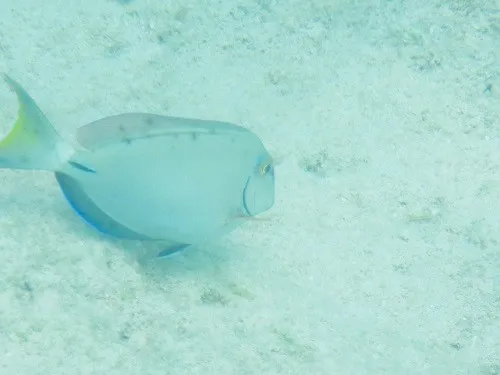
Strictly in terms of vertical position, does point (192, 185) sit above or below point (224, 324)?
above

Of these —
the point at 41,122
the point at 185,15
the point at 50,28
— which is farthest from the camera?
the point at 185,15

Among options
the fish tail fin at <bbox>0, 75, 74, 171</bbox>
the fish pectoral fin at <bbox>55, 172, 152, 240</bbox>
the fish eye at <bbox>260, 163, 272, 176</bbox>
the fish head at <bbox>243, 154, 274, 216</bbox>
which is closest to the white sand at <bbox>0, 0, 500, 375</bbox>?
the fish pectoral fin at <bbox>55, 172, 152, 240</bbox>

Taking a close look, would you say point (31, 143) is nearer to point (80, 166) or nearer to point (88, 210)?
point (80, 166)

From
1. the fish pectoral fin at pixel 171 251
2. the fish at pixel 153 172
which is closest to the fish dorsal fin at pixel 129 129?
the fish at pixel 153 172

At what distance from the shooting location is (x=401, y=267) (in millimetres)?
3395

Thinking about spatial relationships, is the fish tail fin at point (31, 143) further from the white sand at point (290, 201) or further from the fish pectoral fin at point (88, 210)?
the white sand at point (290, 201)

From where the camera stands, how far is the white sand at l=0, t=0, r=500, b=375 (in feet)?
8.09

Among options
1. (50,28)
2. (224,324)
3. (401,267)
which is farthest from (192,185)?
(50,28)

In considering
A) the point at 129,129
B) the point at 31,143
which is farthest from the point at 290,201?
the point at 31,143

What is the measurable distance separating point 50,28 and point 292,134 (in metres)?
2.23

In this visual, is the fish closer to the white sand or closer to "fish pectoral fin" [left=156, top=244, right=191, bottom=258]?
"fish pectoral fin" [left=156, top=244, right=191, bottom=258]

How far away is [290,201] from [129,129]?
1434 mm

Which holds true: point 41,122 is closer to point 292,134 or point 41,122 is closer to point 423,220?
point 292,134

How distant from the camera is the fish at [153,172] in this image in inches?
100
